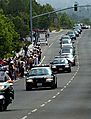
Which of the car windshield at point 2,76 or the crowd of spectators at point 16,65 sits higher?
the car windshield at point 2,76

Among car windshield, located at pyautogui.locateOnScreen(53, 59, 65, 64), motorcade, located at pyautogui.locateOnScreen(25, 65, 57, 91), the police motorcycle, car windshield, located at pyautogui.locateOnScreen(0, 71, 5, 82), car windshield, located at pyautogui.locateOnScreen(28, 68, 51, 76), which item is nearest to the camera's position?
the police motorcycle

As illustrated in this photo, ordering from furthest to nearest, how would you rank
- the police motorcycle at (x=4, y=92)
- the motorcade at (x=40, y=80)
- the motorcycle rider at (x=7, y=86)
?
the motorcade at (x=40, y=80) → the motorcycle rider at (x=7, y=86) → the police motorcycle at (x=4, y=92)

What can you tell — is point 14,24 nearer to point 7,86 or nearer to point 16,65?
point 16,65

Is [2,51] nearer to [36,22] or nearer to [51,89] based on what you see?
[51,89]

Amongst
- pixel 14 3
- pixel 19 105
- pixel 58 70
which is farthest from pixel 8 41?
pixel 14 3

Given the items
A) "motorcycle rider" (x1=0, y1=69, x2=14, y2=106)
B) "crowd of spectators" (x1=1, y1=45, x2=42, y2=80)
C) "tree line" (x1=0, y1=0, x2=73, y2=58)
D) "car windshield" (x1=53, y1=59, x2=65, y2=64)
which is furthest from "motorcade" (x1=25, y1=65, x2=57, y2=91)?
"tree line" (x1=0, y1=0, x2=73, y2=58)

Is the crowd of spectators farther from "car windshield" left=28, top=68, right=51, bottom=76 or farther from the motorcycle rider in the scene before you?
the motorcycle rider

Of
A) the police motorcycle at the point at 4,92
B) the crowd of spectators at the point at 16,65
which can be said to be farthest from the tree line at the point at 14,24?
the police motorcycle at the point at 4,92

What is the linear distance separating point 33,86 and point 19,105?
11322mm

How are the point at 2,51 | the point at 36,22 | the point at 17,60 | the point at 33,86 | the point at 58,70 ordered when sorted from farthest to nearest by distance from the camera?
the point at 36,22
the point at 2,51
the point at 58,70
the point at 17,60
the point at 33,86

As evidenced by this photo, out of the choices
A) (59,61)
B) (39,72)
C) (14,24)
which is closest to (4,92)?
(39,72)

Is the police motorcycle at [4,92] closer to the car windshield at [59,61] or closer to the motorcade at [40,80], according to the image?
the motorcade at [40,80]

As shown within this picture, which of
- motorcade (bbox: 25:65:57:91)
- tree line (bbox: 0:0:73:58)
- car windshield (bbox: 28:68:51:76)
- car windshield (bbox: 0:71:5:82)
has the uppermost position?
tree line (bbox: 0:0:73:58)

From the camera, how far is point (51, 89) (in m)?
38.3
